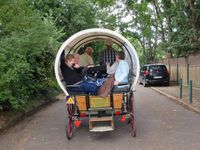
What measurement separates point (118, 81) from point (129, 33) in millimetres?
33770

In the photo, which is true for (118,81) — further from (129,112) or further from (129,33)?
(129,33)

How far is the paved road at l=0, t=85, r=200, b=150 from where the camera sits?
6941mm

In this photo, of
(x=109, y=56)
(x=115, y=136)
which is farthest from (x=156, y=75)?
→ (x=115, y=136)

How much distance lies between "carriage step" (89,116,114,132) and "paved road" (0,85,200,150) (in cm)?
28

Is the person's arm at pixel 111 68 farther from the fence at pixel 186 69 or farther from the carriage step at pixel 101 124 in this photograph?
the fence at pixel 186 69

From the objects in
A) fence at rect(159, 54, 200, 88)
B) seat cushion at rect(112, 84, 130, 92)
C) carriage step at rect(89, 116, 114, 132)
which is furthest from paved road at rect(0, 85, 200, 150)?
fence at rect(159, 54, 200, 88)

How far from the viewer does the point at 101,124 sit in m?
7.81

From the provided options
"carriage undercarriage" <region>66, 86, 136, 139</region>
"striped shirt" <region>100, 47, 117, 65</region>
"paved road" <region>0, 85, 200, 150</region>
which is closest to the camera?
"paved road" <region>0, 85, 200, 150</region>

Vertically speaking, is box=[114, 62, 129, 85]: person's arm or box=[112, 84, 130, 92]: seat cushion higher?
box=[114, 62, 129, 85]: person's arm

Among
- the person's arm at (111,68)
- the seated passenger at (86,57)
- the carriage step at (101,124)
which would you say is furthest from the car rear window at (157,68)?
the carriage step at (101,124)

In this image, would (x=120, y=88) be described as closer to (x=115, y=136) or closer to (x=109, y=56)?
(x=115, y=136)

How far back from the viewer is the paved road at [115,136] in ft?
22.8

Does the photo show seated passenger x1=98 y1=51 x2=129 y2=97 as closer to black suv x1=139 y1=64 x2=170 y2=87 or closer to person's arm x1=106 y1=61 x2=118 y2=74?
person's arm x1=106 y1=61 x2=118 y2=74

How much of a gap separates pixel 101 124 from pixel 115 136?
47 centimetres
